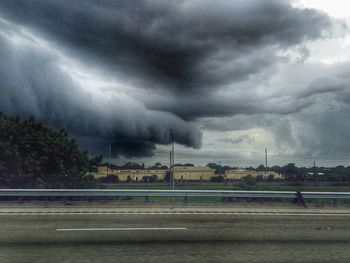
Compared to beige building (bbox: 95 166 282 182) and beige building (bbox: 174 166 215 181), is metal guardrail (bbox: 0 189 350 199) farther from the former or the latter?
beige building (bbox: 174 166 215 181)

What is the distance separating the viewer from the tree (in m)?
32.9

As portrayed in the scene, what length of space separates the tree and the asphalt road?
20.7 meters

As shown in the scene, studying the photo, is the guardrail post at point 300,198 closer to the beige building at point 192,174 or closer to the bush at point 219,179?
the bush at point 219,179

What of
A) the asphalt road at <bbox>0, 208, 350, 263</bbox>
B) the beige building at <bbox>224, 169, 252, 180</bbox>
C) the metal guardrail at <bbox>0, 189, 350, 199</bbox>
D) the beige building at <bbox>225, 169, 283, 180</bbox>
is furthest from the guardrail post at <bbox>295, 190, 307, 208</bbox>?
the beige building at <bbox>224, 169, 252, 180</bbox>

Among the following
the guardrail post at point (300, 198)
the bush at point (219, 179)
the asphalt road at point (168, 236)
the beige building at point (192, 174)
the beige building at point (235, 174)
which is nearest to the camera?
the asphalt road at point (168, 236)

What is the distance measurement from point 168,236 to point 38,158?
2853 cm

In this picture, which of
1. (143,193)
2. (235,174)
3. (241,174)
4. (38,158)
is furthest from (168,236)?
(241,174)

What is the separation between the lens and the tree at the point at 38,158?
3291cm

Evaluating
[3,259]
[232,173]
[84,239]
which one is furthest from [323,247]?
Answer: [232,173]

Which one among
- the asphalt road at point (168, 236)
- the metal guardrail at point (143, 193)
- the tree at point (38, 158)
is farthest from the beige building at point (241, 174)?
the asphalt road at point (168, 236)

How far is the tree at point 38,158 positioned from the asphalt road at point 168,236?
68.0 ft

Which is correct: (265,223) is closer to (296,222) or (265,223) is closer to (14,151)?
(296,222)

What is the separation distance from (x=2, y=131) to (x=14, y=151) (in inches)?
86.6

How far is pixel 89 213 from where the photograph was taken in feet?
44.0
